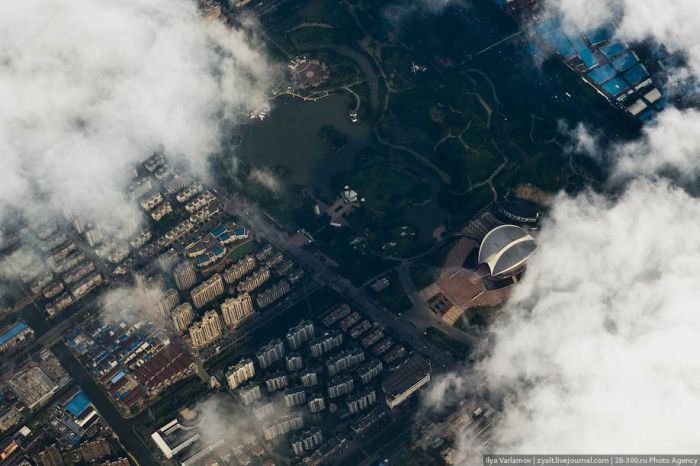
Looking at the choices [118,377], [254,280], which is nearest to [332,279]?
[254,280]

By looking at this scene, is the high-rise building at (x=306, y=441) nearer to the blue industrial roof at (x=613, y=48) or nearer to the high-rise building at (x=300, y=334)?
the high-rise building at (x=300, y=334)

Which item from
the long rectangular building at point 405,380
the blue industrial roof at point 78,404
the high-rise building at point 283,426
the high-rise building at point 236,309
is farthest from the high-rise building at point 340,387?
the blue industrial roof at point 78,404

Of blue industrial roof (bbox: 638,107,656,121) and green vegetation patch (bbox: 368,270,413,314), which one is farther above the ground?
blue industrial roof (bbox: 638,107,656,121)

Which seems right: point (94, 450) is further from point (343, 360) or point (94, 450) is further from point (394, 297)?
point (394, 297)

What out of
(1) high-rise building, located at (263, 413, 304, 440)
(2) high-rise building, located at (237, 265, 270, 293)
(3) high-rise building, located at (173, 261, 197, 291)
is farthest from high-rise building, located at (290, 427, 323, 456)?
(3) high-rise building, located at (173, 261, 197, 291)

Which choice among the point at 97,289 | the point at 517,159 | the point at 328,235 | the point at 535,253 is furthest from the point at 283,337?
the point at 517,159

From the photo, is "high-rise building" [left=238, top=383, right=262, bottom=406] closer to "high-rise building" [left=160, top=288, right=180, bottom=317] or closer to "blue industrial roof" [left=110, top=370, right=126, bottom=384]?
"blue industrial roof" [left=110, top=370, right=126, bottom=384]
